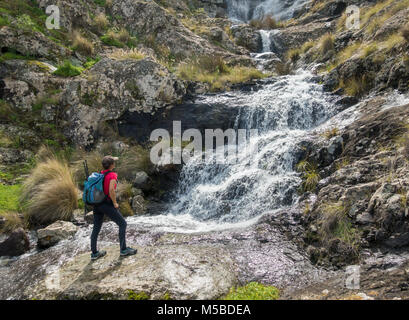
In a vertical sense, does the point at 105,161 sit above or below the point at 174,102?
below

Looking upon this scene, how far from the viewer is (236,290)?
357cm

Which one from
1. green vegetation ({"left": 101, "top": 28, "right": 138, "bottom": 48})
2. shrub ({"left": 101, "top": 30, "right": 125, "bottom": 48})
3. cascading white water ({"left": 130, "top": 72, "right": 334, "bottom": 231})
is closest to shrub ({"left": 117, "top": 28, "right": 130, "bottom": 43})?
green vegetation ({"left": 101, "top": 28, "right": 138, "bottom": 48})

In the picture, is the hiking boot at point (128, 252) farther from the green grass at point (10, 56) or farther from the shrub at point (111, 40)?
the shrub at point (111, 40)

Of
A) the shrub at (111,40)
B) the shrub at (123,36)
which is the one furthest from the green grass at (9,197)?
the shrub at (123,36)

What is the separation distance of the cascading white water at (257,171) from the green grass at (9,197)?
A: 2.99 metres

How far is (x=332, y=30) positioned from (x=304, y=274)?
1513cm

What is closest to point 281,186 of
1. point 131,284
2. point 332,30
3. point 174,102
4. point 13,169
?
point 131,284

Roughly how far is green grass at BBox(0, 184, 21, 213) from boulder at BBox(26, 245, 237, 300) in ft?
9.67

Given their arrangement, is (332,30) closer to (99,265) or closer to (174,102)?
(174,102)

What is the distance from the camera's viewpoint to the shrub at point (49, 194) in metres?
6.36

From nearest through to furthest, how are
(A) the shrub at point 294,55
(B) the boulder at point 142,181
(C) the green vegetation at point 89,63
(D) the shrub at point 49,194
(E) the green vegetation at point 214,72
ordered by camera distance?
(D) the shrub at point 49,194 < (B) the boulder at point 142,181 < (C) the green vegetation at point 89,63 < (E) the green vegetation at point 214,72 < (A) the shrub at point 294,55

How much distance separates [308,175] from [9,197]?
7442 mm

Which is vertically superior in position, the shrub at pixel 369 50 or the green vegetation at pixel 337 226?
the shrub at pixel 369 50

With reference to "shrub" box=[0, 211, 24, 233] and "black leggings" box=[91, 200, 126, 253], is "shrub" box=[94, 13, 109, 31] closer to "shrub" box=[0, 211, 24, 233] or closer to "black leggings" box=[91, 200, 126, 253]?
A: "shrub" box=[0, 211, 24, 233]
